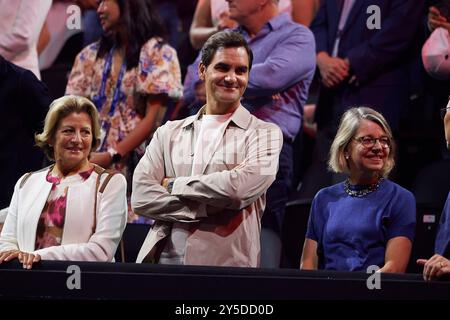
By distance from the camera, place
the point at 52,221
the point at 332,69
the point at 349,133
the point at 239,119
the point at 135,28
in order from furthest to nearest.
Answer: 1. the point at 332,69
2. the point at 135,28
3. the point at 349,133
4. the point at 239,119
5. the point at 52,221

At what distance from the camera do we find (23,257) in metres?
3.55

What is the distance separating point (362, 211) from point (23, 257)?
50.5 inches

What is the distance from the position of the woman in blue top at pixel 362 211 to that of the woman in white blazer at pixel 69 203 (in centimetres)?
78

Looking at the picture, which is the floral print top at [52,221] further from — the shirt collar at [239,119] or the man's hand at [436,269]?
the man's hand at [436,269]

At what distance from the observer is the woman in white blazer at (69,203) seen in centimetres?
383

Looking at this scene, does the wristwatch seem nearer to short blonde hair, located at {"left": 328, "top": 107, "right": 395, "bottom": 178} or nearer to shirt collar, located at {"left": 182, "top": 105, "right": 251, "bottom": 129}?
shirt collar, located at {"left": 182, "top": 105, "right": 251, "bottom": 129}

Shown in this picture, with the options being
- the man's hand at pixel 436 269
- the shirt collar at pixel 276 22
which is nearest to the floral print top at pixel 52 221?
the man's hand at pixel 436 269

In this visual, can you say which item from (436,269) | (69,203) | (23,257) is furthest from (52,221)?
(436,269)

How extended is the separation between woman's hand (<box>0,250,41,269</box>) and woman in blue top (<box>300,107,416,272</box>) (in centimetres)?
108

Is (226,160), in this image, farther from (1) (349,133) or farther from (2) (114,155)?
(2) (114,155)

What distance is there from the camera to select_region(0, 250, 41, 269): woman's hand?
352 cm

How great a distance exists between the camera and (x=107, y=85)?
497 cm

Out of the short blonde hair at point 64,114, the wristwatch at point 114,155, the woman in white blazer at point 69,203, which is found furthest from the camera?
the wristwatch at point 114,155
